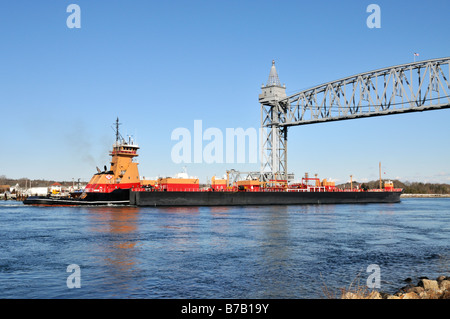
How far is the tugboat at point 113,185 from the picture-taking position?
182 ft

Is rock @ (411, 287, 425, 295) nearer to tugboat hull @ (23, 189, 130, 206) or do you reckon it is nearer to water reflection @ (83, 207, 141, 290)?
water reflection @ (83, 207, 141, 290)

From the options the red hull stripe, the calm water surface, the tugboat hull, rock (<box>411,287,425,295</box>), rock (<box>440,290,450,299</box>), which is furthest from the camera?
the red hull stripe

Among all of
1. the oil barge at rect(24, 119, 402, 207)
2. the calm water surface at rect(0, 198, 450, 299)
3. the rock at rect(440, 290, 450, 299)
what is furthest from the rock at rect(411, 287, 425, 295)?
the oil barge at rect(24, 119, 402, 207)

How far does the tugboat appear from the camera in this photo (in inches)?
2184

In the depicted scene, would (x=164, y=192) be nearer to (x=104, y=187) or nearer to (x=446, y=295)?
(x=104, y=187)

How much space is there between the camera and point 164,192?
58.4 m

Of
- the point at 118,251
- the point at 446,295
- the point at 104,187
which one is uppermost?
the point at 104,187

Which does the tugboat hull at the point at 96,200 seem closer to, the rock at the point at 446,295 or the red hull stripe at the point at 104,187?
the red hull stripe at the point at 104,187

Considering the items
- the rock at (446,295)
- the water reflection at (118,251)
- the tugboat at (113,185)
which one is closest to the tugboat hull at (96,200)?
the tugboat at (113,185)

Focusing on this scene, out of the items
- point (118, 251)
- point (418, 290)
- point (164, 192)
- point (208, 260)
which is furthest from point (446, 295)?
point (164, 192)

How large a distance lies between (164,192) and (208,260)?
4142cm

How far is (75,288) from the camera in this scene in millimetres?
12891
